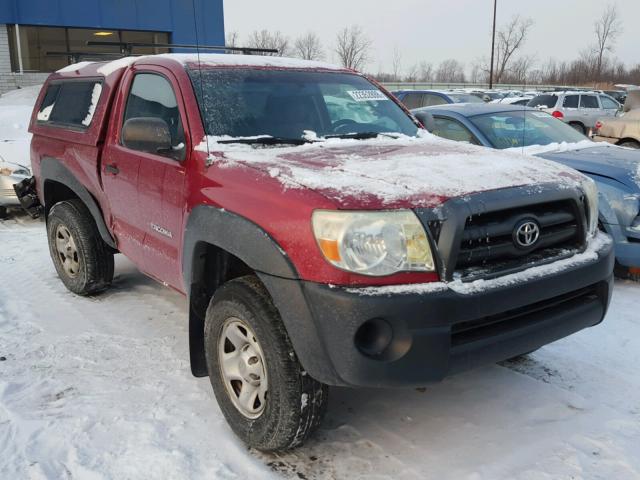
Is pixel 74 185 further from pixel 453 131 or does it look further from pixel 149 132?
pixel 453 131

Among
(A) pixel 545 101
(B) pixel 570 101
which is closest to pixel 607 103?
(B) pixel 570 101

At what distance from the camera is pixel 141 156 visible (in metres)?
3.59

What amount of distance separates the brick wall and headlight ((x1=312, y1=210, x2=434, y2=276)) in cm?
2042

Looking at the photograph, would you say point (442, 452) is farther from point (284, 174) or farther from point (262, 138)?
point (262, 138)

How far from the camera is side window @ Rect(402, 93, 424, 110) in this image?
1390 centimetres

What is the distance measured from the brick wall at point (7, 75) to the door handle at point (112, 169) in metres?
18.2

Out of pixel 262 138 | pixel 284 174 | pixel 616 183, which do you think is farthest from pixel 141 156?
pixel 616 183

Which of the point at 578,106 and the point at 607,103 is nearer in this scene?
the point at 578,106

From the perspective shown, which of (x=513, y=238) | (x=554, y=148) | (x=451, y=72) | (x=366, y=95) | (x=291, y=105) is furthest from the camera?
(x=451, y=72)

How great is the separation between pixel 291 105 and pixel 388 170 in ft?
3.78

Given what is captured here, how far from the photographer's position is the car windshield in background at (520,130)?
6387 mm

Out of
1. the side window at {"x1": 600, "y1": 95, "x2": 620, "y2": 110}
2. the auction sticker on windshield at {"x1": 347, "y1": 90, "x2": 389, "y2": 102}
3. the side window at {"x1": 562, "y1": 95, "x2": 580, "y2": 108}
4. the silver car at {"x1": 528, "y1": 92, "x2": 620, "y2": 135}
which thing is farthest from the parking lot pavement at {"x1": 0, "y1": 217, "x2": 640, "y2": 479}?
the side window at {"x1": 600, "y1": 95, "x2": 620, "y2": 110}

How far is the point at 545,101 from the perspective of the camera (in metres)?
18.5

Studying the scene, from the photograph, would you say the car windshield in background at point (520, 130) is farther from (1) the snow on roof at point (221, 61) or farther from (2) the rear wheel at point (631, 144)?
(2) the rear wheel at point (631, 144)
